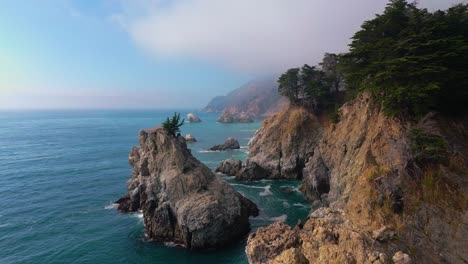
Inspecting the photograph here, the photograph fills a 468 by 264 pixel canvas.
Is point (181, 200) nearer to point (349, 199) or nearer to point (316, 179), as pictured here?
point (349, 199)

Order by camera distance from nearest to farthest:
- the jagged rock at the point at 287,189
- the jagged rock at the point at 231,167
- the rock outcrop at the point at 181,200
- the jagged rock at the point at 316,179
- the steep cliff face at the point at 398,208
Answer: the steep cliff face at the point at 398,208, the rock outcrop at the point at 181,200, the jagged rock at the point at 316,179, the jagged rock at the point at 287,189, the jagged rock at the point at 231,167

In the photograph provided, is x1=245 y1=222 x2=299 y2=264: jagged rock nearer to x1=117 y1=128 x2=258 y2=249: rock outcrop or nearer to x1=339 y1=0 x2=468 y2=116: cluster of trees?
x1=117 y1=128 x2=258 y2=249: rock outcrop

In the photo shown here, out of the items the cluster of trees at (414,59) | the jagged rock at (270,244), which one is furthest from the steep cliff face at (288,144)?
the jagged rock at (270,244)

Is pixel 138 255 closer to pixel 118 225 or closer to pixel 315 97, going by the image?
pixel 118 225

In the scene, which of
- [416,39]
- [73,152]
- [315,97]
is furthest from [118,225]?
[73,152]

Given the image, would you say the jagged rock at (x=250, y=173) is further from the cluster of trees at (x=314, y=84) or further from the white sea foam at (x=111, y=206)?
the white sea foam at (x=111, y=206)

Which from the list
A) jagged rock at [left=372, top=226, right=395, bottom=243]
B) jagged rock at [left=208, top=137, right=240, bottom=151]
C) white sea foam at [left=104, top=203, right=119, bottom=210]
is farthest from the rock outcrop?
jagged rock at [left=208, top=137, right=240, bottom=151]
